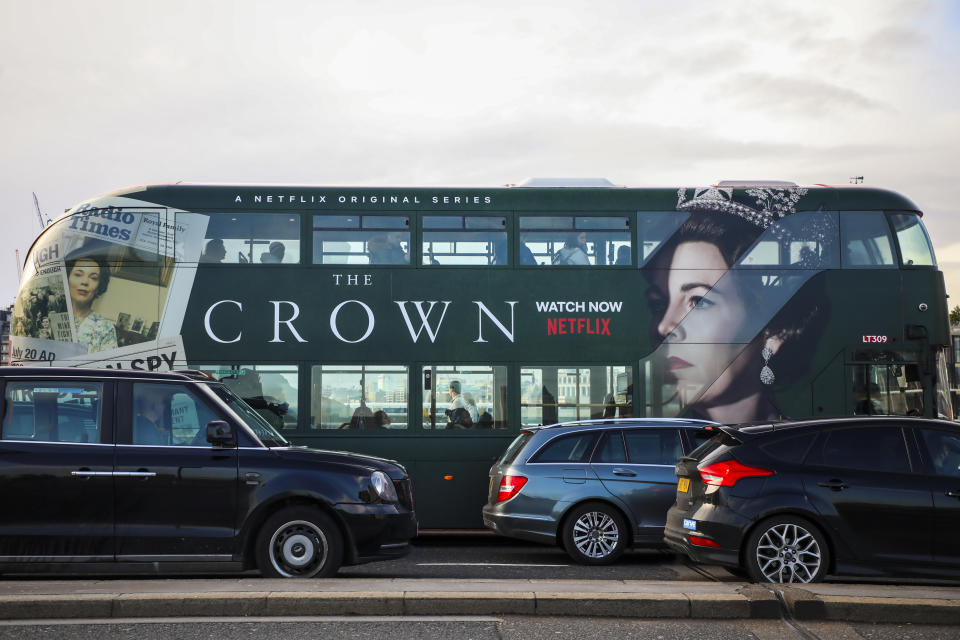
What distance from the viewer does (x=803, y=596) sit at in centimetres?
714

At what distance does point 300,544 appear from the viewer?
345 inches

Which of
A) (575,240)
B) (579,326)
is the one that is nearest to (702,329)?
(579,326)

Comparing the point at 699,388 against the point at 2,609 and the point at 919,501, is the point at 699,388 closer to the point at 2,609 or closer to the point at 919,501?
the point at 919,501

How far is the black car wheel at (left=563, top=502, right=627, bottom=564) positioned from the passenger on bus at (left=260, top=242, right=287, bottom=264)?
17.1ft

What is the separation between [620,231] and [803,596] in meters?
7.15

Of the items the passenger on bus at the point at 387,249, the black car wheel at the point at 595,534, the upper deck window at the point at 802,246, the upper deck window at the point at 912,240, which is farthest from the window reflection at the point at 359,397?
the upper deck window at the point at 912,240

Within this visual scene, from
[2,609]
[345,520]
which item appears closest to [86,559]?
[2,609]

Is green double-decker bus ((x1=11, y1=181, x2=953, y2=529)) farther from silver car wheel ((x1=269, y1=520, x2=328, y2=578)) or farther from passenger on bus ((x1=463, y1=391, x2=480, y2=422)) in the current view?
silver car wheel ((x1=269, y1=520, x2=328, y2=578))

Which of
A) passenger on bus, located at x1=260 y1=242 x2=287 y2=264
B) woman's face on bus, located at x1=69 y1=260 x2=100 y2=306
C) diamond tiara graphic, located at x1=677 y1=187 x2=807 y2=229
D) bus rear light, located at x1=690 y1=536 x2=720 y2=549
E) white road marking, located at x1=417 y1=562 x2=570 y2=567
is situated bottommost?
white road marking, located at x1=417 y1=562 x2=570 y2=567

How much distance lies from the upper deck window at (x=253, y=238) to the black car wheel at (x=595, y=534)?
16.8 feet

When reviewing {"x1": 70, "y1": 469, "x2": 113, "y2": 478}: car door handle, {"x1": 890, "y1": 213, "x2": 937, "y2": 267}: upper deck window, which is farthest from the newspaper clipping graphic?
{"x1": 890, "y1": 213, "x2": 937, "y2": 267}: upper deck window

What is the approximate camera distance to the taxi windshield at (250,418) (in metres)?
9.13

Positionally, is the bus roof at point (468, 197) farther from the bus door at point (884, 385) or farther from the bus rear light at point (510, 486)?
the bus rear light at point (510, 486)

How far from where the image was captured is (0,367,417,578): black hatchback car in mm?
8375
